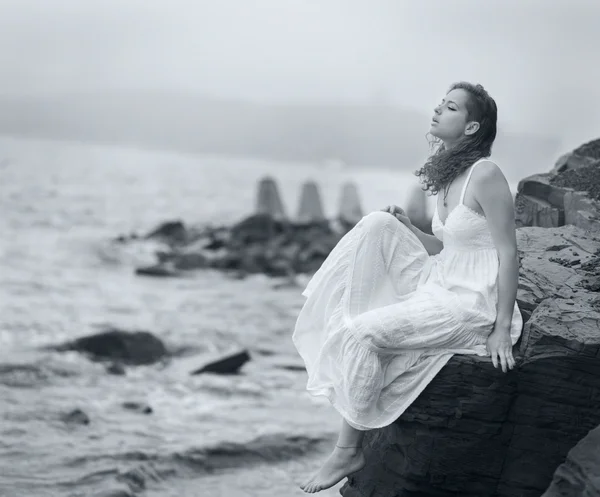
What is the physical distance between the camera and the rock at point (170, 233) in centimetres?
2362

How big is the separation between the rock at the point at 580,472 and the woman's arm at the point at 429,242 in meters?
1.29

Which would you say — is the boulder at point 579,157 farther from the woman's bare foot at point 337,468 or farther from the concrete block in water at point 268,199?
the concrete block in water at point 268,199

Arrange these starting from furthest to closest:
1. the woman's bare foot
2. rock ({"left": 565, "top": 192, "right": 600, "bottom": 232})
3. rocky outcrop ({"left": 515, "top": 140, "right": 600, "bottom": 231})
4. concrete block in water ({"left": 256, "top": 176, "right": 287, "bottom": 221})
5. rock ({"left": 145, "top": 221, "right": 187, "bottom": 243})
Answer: concrete block in water ({"left": 256, "top": 176, "right": 287, "bottom": 221})
rock ({"left": 145, "top": 221, "right": 187, "bottom": 243})
rocky outcrop ({"left": 515, "top": 140, "right": 600, "bottom": 231})
rock ({"left": 565, "top": 192, "right": 600, "bottom": 232})
the woman's bare foot

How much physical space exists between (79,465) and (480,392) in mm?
3875

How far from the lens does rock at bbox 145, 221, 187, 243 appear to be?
77.5 ft

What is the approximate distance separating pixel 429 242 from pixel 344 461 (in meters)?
1.27

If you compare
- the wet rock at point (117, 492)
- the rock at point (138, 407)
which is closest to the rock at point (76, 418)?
the rock at point (138, 407)

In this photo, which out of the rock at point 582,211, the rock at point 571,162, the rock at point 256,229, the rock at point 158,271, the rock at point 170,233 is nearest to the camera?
the rock at point 582,211

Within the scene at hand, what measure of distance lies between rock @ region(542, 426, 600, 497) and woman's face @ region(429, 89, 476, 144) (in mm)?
1627

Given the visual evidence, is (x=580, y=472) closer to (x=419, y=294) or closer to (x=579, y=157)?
(x=419, y=294)

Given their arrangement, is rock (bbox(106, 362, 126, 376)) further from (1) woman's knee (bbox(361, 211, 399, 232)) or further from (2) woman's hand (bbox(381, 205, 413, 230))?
(1) woman's knee (bbox(361, 211, 399, 232))

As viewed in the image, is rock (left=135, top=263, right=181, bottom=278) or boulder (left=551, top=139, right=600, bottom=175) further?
rock (left=135, top=263, right=181, bottom=278)

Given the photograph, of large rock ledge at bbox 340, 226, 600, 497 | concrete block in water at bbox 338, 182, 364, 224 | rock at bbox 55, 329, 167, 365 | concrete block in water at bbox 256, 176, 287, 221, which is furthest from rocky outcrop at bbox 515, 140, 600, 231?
concrete block in water at bbox 338, 182, 364, 224

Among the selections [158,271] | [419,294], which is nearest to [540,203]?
[419,294]
